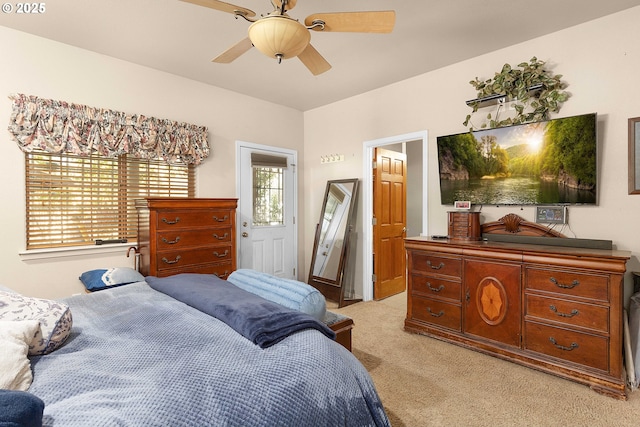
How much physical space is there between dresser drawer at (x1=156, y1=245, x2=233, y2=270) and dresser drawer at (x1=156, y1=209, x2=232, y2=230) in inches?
9.8

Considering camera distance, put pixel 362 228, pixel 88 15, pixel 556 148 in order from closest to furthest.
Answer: pixel 88 15 → pixel 556 148 → pixel 362 228

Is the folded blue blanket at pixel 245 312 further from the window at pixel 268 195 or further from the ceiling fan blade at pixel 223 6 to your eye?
the window at pixel 268 195

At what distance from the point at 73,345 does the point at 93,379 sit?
373 mm

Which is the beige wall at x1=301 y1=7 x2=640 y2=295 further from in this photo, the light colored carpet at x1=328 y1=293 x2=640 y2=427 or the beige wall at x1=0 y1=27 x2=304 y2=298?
the beige wall at x1=0 y1=27 x2=304 y2=298

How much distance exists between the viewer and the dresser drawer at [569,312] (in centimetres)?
224

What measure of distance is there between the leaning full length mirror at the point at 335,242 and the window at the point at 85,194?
2.12 metres

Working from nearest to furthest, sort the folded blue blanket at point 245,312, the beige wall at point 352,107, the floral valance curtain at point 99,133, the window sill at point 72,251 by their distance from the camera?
the folded blue blanket at point 245,312
the beige wall at point 352,107
the floral valance curtain at point 99,133
the window sill at point 72,251

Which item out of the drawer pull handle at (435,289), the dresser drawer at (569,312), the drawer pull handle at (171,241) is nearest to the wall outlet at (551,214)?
the dresser drawer at (569,312)

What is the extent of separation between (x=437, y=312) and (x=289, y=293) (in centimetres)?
188

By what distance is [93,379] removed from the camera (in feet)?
3.33

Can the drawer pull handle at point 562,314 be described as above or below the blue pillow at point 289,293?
below

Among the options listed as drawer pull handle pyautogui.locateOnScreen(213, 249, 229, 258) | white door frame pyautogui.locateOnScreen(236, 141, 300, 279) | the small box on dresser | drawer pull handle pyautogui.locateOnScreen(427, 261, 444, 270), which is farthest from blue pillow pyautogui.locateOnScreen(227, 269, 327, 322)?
white door frame pyautogui.locateOnScreen(236, 141, 300, 279)

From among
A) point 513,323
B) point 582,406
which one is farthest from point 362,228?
point 582,406

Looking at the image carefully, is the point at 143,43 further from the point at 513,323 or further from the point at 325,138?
the point at 513,323
